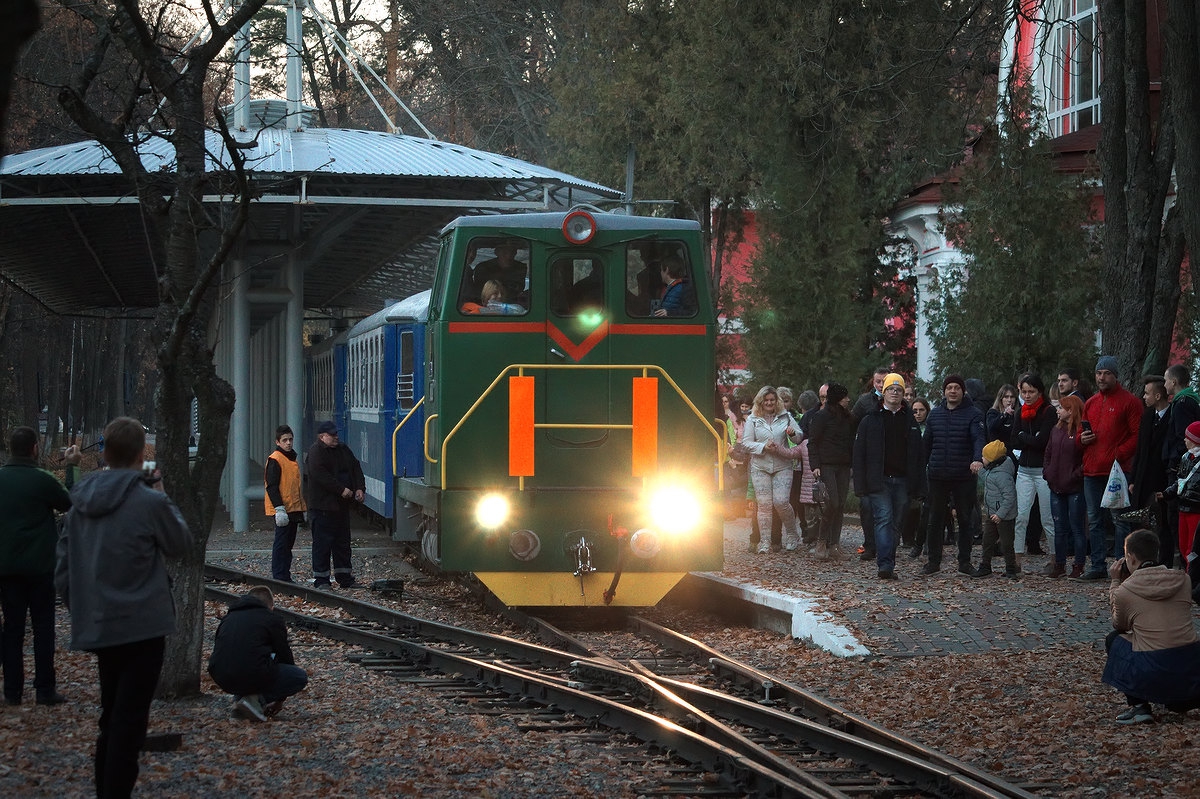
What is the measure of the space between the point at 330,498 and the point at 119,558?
27.9 ft

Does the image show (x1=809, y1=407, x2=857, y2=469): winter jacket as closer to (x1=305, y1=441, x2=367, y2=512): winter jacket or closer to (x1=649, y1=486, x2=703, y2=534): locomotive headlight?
(x1=649, y1=486, x2=703, y2=534): locomotive headlight

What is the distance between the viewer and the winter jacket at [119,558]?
620 centimetres

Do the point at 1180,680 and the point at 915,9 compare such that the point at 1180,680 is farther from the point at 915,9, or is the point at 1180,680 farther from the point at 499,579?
the point at 915,9

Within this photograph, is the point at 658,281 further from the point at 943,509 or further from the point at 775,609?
the point at 943,509

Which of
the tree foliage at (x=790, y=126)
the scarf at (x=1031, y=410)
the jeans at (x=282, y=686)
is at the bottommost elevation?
the jeans at (x=282, y=686)

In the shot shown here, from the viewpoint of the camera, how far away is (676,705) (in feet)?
28.1

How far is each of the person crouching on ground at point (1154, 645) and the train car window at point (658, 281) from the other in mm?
4979

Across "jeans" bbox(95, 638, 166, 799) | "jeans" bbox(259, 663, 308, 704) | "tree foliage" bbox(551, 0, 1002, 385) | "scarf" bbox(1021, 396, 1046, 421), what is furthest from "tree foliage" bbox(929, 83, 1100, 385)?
"jeans" bbox(95, 638, 166, 799)

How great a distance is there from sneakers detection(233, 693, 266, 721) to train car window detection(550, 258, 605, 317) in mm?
4991

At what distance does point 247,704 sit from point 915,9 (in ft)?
56.3

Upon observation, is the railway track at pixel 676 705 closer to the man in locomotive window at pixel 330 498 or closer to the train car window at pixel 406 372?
the man in locomotive window at pixel 330 498

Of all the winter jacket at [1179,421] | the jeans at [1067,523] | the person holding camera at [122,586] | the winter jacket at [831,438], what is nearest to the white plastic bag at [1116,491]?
the winter jacket at [1179,421]

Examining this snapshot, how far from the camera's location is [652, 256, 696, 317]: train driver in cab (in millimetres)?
12719

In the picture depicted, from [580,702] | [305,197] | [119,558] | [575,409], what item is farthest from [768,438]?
[119,558]
